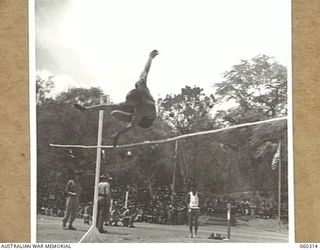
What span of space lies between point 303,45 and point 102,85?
48 cm

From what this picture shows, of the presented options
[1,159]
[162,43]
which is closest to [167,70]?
[162,43]

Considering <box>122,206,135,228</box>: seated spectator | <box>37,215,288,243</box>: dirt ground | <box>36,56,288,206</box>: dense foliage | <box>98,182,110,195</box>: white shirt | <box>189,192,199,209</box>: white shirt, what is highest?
<box>36,56,288,206</box>: dense foliage

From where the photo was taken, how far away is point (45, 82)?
1286 millimetres

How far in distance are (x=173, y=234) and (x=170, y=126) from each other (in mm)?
257

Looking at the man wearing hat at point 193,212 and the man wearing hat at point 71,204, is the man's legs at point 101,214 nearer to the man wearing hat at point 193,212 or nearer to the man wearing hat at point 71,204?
the man wearing hat at point 71,204

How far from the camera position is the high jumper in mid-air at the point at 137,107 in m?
1.31

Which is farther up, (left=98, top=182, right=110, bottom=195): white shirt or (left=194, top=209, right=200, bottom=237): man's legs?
(left=98, top=182, right=110, bottom=195): white shirt

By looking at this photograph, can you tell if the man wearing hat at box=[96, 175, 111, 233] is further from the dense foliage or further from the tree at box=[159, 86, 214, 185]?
the tree at box=[159, 86, 214, 185]

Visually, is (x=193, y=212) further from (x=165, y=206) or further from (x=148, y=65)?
(x=148, y=65)

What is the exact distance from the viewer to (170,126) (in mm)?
1316

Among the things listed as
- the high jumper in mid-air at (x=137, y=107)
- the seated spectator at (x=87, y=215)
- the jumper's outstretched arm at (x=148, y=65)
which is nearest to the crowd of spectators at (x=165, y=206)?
the seated spectator at (x=87, y=215)

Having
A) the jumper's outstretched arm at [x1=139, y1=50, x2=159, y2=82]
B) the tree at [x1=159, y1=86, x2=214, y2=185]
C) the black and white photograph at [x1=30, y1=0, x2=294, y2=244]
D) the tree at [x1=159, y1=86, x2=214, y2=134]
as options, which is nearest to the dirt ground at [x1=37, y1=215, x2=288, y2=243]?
the black and white photograph at [x1=30, y1=0, x2=294, y2=244]

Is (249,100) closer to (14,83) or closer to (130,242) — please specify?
(130,242)

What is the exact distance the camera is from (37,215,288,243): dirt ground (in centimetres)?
129
